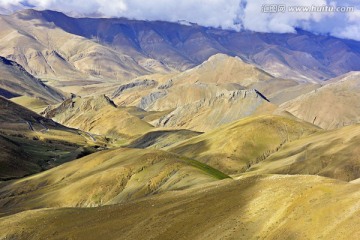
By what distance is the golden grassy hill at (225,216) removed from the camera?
43.4 meters

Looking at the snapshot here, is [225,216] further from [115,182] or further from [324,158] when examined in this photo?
[324,158]

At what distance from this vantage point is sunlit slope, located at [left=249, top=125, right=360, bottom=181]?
15712 cm

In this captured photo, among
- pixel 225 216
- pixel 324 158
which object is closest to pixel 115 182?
pixel 225 216

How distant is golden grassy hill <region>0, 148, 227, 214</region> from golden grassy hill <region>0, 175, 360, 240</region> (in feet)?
68.4

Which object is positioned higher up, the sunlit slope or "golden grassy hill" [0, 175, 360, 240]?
"golden grassy hill" [0, 175, 360, 240]

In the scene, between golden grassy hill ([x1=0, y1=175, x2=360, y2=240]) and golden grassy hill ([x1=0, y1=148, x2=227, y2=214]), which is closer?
golden grassy hill ([x1=0, y1=175, x2=360, y2=240])

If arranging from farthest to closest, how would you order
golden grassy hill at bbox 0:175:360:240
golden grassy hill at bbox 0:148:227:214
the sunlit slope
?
the sunlit slope
golden grassy hill at bbox 0:148:227:214
golden grassy hill at bbox 0:175:360:240

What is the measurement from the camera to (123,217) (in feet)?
204

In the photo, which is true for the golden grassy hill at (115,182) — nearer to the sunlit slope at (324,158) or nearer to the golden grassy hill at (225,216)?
the golden grassy hill at (225,216)

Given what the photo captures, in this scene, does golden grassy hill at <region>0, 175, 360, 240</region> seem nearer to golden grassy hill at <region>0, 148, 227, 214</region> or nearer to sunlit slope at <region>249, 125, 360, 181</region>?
golden grassy hill at <region>0, 148, 227, 214</region>

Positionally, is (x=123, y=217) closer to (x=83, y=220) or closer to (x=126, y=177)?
(x=83, y=220)

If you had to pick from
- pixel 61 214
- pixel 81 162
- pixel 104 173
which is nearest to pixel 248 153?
pixel 81 162

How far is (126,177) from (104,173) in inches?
219

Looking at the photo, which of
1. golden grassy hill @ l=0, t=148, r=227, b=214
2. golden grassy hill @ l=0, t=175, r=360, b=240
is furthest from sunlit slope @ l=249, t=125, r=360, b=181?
golden grassy hill @ l=0, t=175, r=360, b=240
